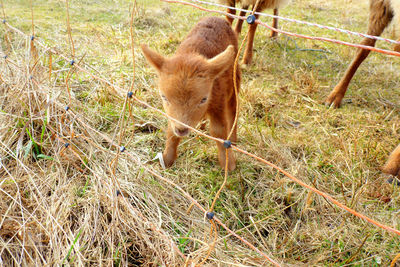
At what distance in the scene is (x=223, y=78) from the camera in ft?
8.95

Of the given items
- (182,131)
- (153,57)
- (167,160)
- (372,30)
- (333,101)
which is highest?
(372,30)

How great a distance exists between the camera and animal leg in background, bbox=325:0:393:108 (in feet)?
12.2

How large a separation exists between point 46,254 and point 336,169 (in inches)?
107

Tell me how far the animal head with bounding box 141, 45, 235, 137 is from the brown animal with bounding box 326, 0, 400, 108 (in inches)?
99.5

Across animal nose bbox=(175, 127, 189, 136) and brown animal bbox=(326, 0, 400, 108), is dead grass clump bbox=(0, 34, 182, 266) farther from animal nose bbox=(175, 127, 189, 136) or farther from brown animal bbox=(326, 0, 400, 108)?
brown animal bbox=(326, 0, 400, 108)

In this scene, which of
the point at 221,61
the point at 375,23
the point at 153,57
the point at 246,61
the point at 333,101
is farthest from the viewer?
the point at 246,61

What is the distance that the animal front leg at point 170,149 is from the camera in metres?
2.84

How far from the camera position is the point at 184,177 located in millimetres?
2832

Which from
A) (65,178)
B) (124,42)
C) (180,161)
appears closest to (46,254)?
(65,178)

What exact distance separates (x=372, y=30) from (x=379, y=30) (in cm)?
8

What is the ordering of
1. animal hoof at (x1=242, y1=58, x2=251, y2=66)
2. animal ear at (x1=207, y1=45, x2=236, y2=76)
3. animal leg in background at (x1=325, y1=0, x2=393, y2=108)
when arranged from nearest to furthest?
animal ear at (x1=207, y1=45, x2=236, y2=76) → animal leg in background at (x1=325, y1=0, x2=393, y2=108) → animal hoof at (x1=242, y1=58, x2=251, y2=66)

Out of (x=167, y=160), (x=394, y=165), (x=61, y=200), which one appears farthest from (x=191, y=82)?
(x=394, y=165)

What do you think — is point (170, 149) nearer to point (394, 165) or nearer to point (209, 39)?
point (209, 39)

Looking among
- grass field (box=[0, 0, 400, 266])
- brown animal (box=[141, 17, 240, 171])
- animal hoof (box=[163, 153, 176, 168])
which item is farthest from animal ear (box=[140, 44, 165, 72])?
animal hoof (box=[163, 153, 176, 168])
